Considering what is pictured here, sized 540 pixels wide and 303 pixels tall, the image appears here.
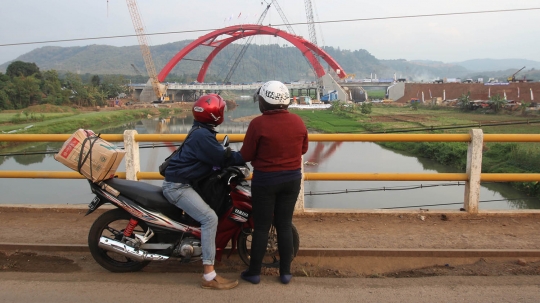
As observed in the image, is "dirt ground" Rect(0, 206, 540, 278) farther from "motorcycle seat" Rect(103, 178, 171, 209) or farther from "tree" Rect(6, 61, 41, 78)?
"tree" Rect(6, 61, 41, 78)

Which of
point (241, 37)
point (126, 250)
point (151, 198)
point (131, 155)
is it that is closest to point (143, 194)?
point (151, 198)

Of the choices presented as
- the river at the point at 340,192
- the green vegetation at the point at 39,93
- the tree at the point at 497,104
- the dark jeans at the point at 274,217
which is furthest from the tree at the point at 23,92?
the dark jeans at the point at 274,217

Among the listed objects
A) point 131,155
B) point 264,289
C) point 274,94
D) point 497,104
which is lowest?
point 497,104

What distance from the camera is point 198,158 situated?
11.1ft

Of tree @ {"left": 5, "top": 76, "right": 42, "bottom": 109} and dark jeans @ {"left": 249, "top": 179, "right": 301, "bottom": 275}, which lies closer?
dark jeans @ {"left": 249, "top": 179, "right": 301, "bottom": 275}

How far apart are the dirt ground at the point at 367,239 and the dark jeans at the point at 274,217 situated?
332mm

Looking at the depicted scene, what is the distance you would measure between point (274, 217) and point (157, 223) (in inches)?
39.8

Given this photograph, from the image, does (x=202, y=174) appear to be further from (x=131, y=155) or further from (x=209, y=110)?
(x=131, y=155)

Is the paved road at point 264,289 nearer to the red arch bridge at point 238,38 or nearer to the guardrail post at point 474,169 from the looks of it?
the guardrail post at point 474,169

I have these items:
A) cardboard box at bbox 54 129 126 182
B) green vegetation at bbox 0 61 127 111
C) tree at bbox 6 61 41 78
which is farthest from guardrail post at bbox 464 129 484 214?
tree at bbox 6 61 41 78

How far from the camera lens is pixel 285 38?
2665 inches

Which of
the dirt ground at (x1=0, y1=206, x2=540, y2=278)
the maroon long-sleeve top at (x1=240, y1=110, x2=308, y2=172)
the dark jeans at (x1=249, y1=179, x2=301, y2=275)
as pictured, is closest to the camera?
the maroon long-sleeve top at (x1=240, y1=110, x2=308, y2=172)

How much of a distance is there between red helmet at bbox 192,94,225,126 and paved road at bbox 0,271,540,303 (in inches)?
54.9

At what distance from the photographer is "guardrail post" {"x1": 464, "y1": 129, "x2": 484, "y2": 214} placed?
4.93 m
